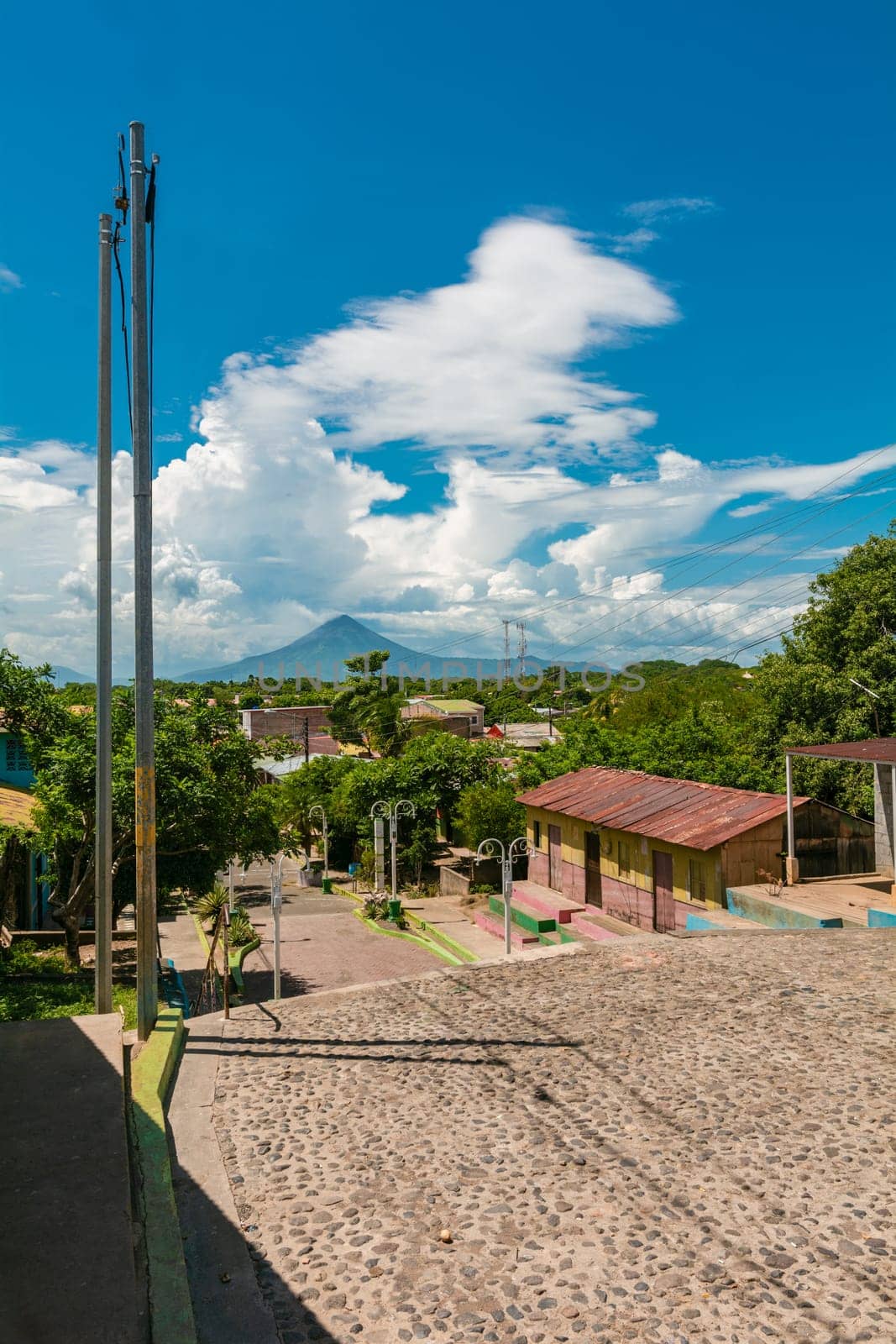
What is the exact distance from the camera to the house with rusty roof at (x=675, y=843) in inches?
666

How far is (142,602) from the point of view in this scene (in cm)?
827

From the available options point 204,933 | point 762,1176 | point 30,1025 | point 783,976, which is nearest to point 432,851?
point 204,933

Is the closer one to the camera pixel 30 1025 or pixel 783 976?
pixel 30 1025

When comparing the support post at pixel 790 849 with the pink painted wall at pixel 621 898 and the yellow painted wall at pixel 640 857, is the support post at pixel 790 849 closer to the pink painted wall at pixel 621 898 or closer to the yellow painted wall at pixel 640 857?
the yellow painted wall at pixel 640 857

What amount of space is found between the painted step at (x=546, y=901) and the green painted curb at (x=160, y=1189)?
42.9 feet

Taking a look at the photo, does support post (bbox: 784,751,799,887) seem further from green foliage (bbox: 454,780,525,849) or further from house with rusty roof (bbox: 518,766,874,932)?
green foliage (bbox: 454,780,525,849)

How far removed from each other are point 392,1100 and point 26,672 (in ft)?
Answer: 35.2

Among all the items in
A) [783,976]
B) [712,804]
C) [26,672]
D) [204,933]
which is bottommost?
[204,933]

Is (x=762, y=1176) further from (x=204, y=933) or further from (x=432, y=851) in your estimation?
(x=432, y=851)

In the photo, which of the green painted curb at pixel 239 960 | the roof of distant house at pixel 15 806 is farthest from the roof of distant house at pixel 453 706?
the roof of distant house at pixel 15 806

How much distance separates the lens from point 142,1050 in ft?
26.5

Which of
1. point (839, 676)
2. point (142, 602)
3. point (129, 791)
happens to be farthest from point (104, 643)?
point (839, 676)

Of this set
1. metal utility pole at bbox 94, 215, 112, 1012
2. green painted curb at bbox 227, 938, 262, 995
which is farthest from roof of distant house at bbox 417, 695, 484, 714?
metal utility pole at bbox 94, 215, 112, 1012

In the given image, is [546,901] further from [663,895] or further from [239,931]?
[239,931]
